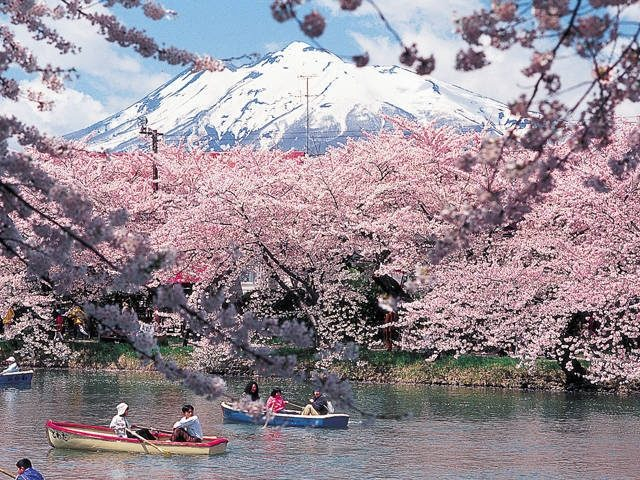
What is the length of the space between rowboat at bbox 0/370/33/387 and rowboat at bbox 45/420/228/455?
9766mm

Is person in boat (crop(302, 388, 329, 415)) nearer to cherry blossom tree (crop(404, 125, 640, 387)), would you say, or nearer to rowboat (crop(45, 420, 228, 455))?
rowboat (crop(45, 420, 228, 455))

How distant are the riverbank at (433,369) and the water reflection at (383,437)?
3.07ft

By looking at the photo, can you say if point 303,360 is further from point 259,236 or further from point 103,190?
point 103,190

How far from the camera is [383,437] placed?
22844mm

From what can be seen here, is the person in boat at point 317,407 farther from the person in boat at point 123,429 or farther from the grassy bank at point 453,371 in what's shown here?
the grassy bank at point 453,371

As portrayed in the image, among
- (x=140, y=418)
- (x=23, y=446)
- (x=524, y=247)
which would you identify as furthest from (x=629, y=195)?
(x=23, y=446)

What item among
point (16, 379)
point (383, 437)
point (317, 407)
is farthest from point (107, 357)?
point (383, 437)

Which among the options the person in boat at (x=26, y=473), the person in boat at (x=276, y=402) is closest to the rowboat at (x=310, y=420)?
the person in boat at (x=276, y=402)

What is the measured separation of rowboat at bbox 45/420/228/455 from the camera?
19.7 meters

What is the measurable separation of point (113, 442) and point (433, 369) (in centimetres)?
1444

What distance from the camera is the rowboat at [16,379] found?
29.8 meters

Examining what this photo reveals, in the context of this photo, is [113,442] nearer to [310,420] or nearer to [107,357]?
[310,420]

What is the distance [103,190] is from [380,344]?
1165cm

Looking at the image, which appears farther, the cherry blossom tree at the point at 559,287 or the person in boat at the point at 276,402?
the cherry blossom tree at the point at 559,287
